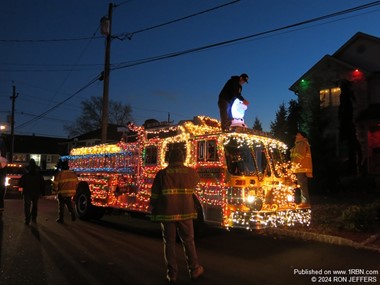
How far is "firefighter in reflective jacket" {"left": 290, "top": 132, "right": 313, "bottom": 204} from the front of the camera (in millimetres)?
9977

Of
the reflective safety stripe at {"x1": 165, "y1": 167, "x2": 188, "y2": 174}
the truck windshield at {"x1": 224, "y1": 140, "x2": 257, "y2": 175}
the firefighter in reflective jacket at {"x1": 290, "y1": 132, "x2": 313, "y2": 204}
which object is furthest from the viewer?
the firefighter in reflective jacket at {"x1": 290, "y1": 132, "x2": 313, "y2": 204}

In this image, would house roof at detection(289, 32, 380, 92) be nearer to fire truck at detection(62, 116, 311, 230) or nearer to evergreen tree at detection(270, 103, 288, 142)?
evergreen tree at detection(270, 103, 288, 142)

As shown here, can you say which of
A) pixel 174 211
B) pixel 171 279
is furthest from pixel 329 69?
pixel 171 279

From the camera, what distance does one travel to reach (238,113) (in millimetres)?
9562

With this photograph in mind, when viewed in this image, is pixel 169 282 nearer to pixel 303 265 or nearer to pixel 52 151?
pixel 303 265

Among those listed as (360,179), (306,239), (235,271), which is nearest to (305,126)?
(360,179)

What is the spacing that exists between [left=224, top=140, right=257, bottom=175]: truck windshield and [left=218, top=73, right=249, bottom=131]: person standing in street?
70 cm

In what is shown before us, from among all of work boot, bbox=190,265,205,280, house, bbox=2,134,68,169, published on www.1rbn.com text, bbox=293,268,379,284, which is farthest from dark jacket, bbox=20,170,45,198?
house, bbox=2,134,68,169

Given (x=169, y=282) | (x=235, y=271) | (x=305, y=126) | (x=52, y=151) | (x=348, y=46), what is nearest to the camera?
(x=169, y=282)

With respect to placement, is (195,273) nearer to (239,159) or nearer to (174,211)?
(174,211)

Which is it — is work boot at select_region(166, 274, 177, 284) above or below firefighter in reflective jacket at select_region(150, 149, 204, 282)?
below

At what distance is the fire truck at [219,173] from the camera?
8180 mm

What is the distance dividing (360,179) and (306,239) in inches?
431

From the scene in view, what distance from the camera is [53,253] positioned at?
302 inches
